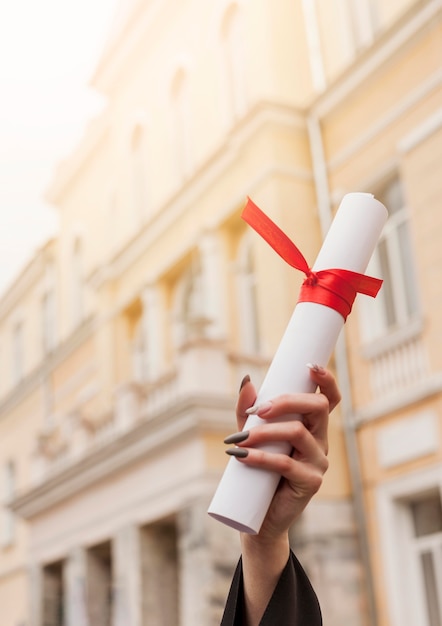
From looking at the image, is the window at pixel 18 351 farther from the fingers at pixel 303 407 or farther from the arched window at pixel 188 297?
the fingers at pixel 303 407

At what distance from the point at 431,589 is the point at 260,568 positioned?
4316 millimetres

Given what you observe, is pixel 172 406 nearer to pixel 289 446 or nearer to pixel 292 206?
pixel 292 206

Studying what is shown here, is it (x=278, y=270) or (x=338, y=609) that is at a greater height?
(x=278, y=270)

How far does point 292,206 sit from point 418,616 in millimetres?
2515

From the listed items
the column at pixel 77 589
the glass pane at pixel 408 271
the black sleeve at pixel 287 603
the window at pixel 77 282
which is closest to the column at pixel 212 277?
the glass pane at pixel 408 271

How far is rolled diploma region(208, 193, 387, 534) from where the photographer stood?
0.76 m

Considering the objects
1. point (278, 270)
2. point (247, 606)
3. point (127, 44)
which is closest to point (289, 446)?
point (247, 606)

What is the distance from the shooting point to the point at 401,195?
5.38 m

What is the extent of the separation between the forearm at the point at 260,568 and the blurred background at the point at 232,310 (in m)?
4.03

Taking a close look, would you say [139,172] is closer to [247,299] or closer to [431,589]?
[247,299]

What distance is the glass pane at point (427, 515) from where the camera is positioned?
16.3 ft

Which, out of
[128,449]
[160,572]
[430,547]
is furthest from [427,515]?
[128,449]

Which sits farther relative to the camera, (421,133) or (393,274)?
(393,274)

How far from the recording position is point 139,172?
8352mm
